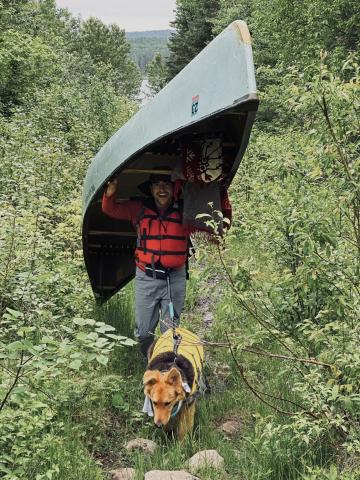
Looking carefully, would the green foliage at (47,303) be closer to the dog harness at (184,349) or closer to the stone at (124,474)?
the stone at (124,474)

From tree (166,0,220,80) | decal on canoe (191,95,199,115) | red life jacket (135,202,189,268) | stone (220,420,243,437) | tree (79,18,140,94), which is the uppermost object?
tree (79,18,140,94)

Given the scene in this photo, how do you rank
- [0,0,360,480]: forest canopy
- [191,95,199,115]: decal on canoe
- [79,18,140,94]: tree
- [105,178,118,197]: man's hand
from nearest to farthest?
[0,0,360,480]: forest canopy
[191,95,199,115]: decal on canoe
[105,178,118,197]: man's hand
[79,18,140,94]: tree

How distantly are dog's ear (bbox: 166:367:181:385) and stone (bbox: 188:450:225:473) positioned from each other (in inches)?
19.3

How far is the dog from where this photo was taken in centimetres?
348

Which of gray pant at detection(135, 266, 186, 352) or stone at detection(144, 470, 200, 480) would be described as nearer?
stone at detection(144, 470, 200, 480)

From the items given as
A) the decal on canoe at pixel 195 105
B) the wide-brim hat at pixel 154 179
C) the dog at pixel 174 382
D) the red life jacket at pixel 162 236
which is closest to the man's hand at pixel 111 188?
the wide-brim hat at pixel 154 179

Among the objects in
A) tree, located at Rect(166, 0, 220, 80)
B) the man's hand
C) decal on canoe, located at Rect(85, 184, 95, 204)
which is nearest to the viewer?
the man's hand

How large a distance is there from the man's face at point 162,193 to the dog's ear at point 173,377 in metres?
1.52

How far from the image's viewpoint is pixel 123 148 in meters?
4.85

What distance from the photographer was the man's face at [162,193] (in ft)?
14.4

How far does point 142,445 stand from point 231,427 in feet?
2.50

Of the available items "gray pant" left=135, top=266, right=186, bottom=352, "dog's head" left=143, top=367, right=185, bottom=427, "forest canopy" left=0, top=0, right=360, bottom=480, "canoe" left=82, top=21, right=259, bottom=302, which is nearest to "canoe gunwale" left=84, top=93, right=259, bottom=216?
"canoe" left=82, top=21, right=259, bottom=302

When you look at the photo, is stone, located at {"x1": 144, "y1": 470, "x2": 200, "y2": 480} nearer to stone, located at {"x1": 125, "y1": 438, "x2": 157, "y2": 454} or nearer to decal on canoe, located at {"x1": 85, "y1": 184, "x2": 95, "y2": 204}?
stone, located at {"x1": 125, "y1": 438, "x2": 157, "y2": 454}

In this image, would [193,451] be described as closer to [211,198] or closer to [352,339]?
[352,339]
